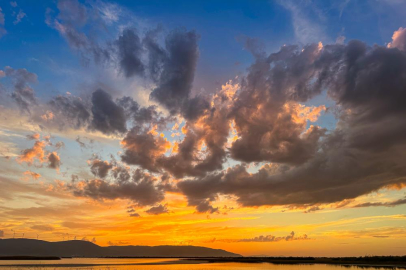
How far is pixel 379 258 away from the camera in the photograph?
166m

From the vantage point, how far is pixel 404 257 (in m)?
162

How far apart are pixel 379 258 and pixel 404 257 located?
466 inches
